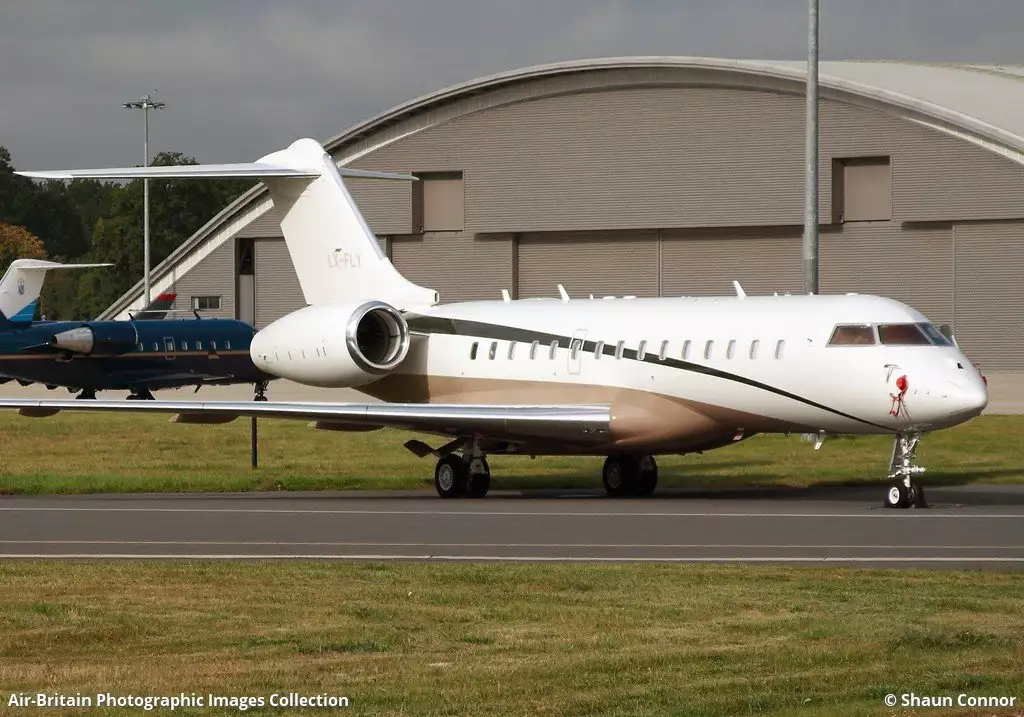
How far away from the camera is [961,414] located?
1995 cm

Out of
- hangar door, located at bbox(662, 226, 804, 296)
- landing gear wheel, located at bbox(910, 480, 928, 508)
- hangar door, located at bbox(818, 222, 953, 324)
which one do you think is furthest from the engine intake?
hangar door, located at bbox(818, 222, 953, 324)

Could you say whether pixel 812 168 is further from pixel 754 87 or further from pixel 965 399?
pixel 754 87

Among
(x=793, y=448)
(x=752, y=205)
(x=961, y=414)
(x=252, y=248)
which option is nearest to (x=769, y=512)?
(x=961, y=414)

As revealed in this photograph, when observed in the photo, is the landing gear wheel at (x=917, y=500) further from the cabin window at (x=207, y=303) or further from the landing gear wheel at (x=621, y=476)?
the cabin window at (x=207, y=303)

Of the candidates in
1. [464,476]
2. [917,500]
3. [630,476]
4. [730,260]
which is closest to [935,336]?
[917,500]

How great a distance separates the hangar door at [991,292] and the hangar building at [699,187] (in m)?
0.07

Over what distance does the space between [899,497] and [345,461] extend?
13.2m

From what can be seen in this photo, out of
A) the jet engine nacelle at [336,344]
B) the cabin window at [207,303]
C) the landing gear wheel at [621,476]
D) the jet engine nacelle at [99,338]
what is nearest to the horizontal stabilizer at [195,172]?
the jet engine nacelle at [336,344]

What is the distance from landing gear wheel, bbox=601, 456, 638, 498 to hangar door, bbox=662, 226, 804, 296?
34017 mm

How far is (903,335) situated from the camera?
21.0 meters

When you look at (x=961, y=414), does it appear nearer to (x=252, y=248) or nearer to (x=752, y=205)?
(x=752, y=205)

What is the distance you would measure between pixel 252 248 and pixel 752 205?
895 inches

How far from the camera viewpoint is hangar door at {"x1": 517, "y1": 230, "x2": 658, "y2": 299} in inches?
2426

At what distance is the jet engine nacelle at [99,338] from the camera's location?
4769cm
